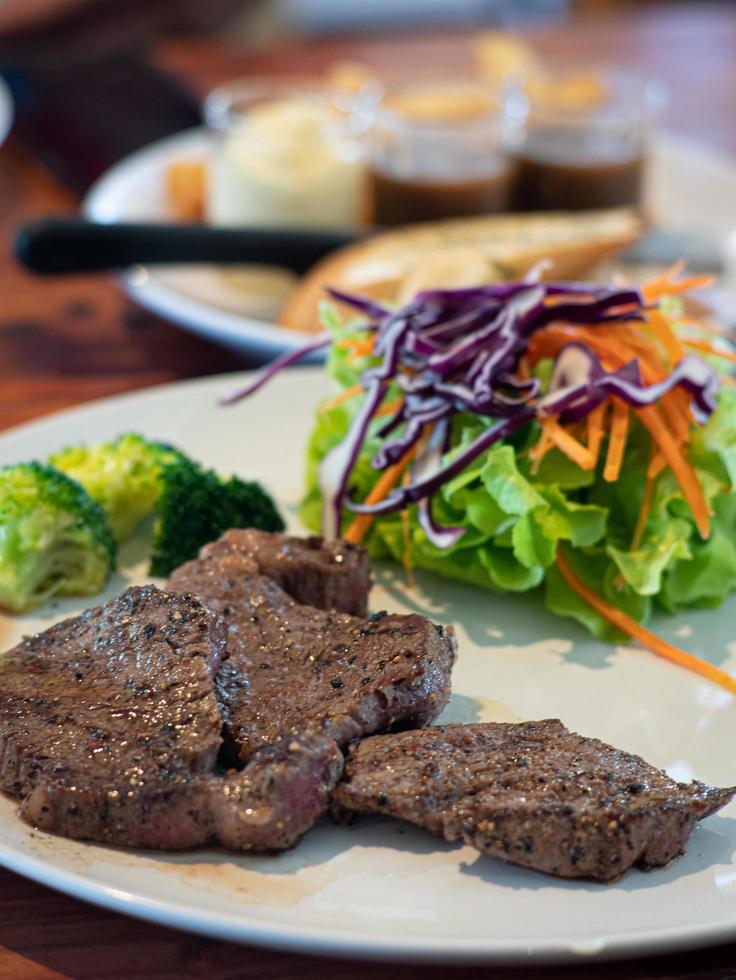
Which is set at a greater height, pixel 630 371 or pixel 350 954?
pixel 630 371

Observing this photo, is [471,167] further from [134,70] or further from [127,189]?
[134,70]

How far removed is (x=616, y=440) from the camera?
250cm

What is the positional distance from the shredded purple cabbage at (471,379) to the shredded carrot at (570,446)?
38 mm

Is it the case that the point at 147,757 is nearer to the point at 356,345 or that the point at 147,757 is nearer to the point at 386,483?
the point at 386,483

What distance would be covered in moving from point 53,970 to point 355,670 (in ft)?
2.06

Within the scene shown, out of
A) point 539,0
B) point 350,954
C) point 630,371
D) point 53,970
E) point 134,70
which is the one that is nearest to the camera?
point 350,954

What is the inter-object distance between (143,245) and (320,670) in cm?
216

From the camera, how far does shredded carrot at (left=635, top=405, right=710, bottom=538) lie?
2463 millimetres

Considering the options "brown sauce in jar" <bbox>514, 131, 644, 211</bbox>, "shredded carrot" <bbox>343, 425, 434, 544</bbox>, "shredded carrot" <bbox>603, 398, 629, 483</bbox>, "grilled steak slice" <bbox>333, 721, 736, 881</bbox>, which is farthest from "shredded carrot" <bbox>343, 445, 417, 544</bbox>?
"brown sauce in jar" <bbox>514, 131, 644, 211</bbox>

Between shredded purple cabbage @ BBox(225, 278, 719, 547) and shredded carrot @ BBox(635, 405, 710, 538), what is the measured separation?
0.14ft

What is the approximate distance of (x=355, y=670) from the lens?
198 centimetres

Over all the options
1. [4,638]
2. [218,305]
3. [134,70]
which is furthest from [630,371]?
[134,70]

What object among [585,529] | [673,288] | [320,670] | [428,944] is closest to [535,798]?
[428,944]

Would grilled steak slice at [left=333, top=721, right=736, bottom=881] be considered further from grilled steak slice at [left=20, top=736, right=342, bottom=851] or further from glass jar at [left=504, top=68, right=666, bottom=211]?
glass jar at [left=504, top=68, right=666, bottom=211]
